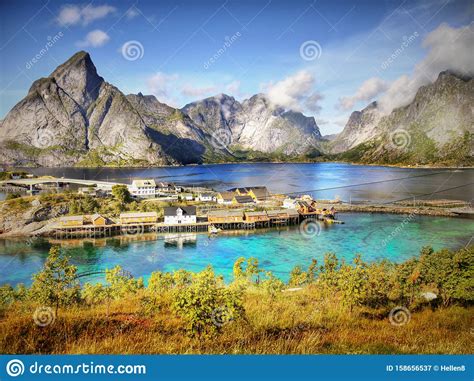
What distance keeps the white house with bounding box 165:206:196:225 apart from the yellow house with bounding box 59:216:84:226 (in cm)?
366

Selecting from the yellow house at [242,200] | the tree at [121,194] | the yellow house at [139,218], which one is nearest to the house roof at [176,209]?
the yellow house at [139,218]

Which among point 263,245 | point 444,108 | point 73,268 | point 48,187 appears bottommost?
point 263,245

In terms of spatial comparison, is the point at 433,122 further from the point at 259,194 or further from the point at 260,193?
the point at 259,194

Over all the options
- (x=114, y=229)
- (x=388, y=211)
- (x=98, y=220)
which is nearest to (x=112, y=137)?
(x=98, y=220)

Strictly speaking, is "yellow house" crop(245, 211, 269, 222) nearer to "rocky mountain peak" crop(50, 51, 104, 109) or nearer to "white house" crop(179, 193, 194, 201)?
"white house" crop(179, 193, 194, 201)

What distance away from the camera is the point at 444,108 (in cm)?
1914

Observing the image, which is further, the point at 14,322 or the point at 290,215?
the point at 290,215

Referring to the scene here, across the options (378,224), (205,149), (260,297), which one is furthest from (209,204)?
(205,149)

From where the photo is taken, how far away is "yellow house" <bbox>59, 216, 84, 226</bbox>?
14422mm

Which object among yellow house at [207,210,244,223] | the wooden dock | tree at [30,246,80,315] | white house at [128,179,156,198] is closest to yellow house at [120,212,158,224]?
the wooden dock

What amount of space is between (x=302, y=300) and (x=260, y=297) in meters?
0.60

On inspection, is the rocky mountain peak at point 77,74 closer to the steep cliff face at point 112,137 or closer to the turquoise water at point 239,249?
the steep cliff face at point 112,137

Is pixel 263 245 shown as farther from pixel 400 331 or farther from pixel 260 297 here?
pixel 400 331

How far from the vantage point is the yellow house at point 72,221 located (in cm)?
1442
